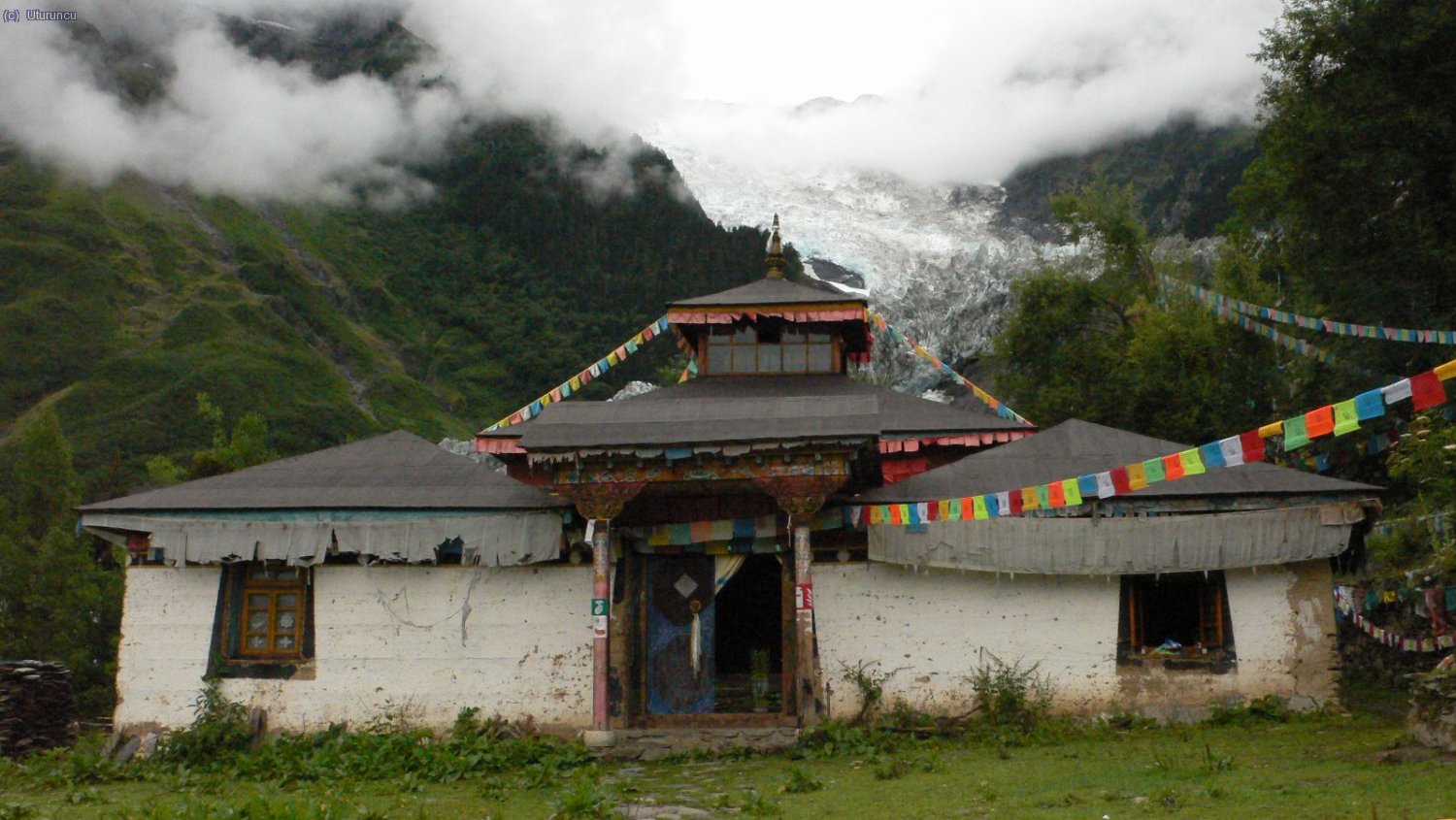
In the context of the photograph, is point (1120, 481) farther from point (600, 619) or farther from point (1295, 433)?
point (600, 619)

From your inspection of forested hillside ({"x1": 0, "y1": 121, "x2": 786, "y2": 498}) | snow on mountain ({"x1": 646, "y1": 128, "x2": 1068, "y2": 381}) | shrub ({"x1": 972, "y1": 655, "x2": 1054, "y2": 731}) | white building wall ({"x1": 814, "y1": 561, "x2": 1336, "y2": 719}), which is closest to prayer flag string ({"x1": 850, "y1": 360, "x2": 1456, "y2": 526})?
white building wall ({"x1": 814, "y1": 561, "x2": 1336, "y2": 719})

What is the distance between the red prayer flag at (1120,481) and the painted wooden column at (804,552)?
3.24m

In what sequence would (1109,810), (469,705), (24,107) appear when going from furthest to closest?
(24,107), (469,705), (1109,810)

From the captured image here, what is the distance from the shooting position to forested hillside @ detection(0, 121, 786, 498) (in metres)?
61.5

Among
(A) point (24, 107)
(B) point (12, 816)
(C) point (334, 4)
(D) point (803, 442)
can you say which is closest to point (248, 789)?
(B) point (12, 816)

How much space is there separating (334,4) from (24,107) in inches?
1310

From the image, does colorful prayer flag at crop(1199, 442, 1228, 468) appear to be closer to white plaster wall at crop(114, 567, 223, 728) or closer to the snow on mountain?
white plaster wall at crop(114, 567, 223, 728)

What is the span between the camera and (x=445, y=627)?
54.6 feet

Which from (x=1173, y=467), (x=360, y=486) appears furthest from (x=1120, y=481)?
(x=360, y=486)

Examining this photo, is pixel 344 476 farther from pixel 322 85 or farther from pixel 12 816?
pixel 322 85

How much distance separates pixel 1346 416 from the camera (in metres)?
10.5

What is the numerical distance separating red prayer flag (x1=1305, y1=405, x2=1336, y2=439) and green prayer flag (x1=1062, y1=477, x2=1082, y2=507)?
119 inches

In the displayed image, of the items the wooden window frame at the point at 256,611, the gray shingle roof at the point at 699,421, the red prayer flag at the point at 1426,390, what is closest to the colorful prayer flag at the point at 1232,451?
the red prayer flag at the point at 1426,390

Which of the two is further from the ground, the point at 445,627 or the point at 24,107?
the point at 24,107
